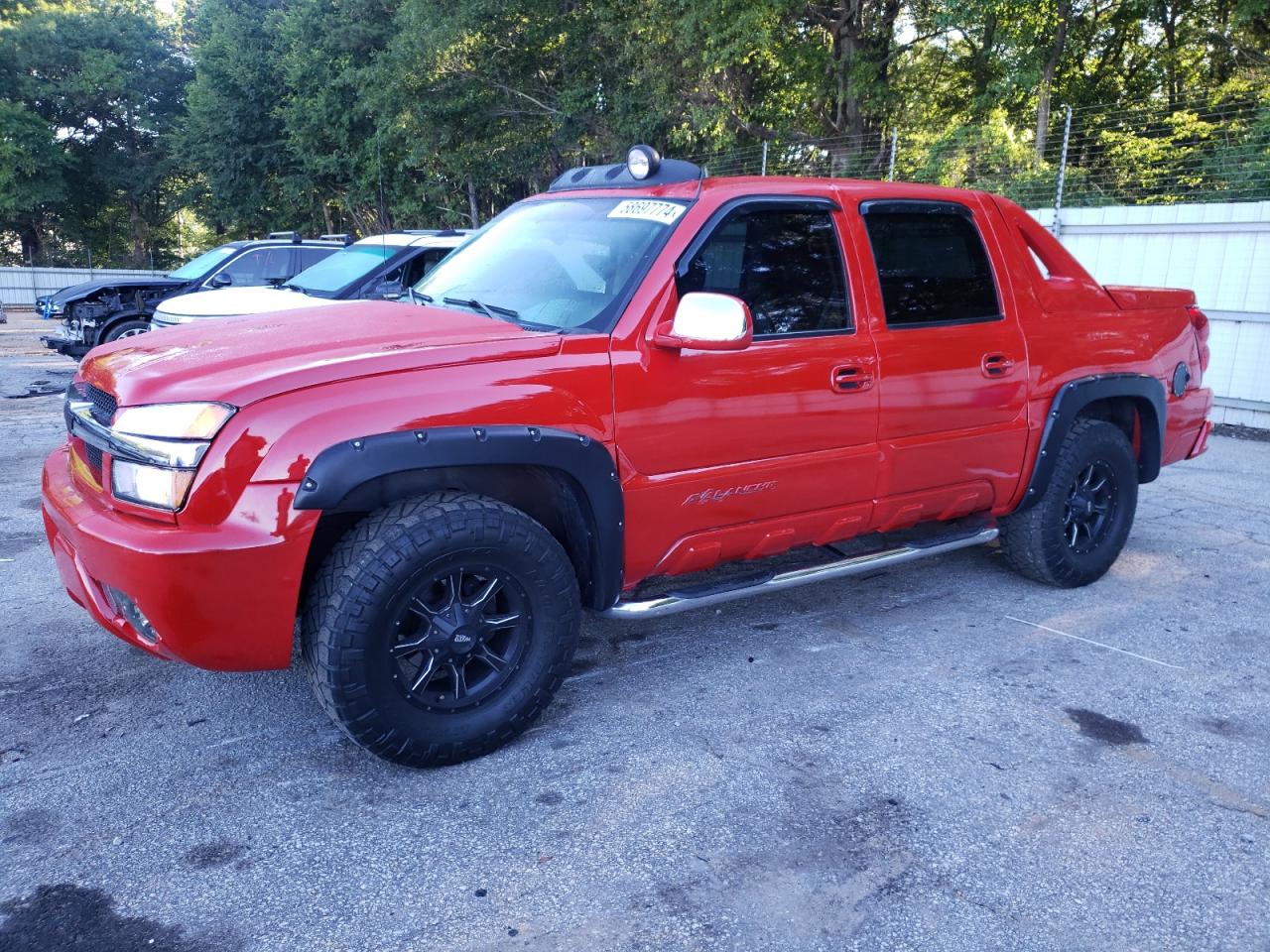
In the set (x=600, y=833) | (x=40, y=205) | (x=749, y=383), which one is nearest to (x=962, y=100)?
(x=749, y=383)

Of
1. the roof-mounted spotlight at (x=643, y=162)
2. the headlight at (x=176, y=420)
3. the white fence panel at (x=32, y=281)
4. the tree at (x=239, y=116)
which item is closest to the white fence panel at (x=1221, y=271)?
the roof-mounted spotlight at (x=643, y=162)

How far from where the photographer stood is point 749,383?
3.40 metres

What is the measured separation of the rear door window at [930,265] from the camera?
3902mm

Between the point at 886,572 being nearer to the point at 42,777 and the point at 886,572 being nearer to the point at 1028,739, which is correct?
the point at 1028,739

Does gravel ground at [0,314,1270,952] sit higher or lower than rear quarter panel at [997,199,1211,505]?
lower

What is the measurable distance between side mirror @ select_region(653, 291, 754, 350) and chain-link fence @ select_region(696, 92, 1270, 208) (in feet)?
30.8

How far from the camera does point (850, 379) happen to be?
366 centimetres

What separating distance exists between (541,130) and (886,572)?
22573 millimetres

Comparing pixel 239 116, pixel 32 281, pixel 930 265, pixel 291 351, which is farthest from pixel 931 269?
pixel 239 116

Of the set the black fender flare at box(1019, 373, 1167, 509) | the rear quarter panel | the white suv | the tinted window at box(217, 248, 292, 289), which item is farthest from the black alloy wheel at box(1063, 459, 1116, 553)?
the tinted window at box(217, 248, 292, 289)

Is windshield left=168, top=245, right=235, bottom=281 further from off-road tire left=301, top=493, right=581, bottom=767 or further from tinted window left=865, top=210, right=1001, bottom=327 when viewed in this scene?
off-road tire left=301, top=493, right=581, bottom=767

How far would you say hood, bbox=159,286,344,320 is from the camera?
764cm

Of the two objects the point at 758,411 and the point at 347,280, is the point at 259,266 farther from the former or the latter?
the point at 758,411

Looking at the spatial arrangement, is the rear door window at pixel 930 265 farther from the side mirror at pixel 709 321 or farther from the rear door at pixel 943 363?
the side mirror at pixel 709 321
